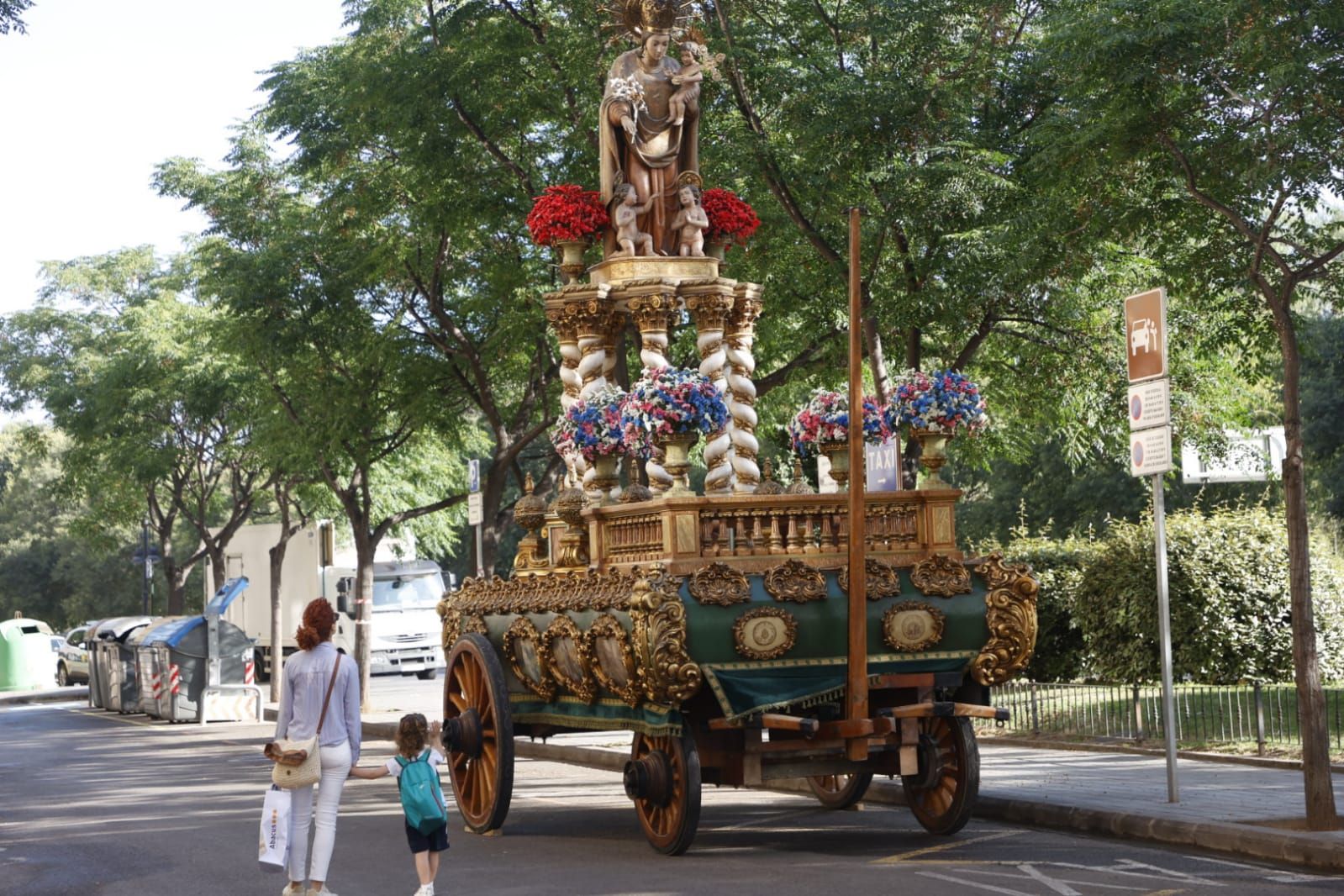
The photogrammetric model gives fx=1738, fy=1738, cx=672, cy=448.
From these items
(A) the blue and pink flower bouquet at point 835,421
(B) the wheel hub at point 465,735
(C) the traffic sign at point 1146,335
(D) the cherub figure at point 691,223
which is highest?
(D) the cherub figure at point 691,223

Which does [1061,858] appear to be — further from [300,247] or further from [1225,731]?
[300,247]

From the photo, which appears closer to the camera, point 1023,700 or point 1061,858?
point 1061,858

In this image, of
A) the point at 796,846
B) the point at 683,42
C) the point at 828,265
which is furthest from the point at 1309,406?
the point at 796,846

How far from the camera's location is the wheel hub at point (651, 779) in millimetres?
11398

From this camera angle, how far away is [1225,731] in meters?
17.2

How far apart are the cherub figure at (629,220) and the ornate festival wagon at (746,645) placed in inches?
96.3

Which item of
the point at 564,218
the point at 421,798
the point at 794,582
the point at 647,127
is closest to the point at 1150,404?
the point at 794,582

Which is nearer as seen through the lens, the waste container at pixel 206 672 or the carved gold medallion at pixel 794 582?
the carved gold medallion at pixel 794 582

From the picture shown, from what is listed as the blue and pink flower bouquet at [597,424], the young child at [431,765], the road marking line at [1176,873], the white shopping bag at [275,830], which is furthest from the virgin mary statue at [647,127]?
the white shopping bag at [275,830]

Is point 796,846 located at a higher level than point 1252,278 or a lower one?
lower

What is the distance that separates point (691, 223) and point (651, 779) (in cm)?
546

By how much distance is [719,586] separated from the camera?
37.1ft

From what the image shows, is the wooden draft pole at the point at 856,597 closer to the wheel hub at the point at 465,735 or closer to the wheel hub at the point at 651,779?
the wheel hub at the point at 651,779

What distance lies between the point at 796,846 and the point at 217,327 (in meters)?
20.2
